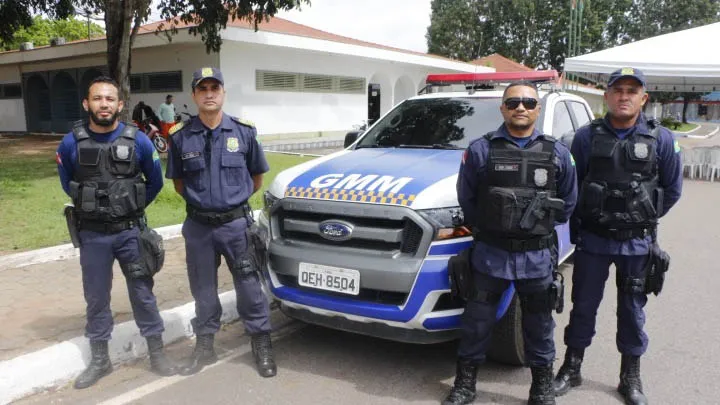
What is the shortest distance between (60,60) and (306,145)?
10172mm

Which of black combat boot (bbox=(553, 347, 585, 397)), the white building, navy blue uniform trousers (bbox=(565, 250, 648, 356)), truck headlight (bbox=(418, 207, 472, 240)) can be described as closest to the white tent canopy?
the white building

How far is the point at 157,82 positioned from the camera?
18172mm

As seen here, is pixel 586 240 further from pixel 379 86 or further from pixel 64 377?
pixel 379 86

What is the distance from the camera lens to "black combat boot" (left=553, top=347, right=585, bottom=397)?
10.9ft

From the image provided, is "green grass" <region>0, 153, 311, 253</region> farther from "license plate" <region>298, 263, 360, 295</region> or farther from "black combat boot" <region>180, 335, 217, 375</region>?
"license plate" <region>298, 263, 360, 295</region>

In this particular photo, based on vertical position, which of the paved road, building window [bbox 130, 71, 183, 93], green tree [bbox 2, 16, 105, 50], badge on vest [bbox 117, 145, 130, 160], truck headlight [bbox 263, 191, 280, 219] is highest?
green tree [bbox 2, 16, 105, 50]

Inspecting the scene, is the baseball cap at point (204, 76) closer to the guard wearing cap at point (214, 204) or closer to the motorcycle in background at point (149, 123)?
the guard wearing cap at point (214, 204)

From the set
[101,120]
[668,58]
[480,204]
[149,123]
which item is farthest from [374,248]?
[149,123]

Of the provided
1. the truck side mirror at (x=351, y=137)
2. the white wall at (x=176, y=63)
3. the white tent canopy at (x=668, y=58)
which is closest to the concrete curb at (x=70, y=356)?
the truck side mirror at (x=351, y=137)

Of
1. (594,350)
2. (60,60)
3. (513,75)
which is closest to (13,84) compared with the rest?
(60,60)

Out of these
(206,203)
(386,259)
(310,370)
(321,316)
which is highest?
(206,203)

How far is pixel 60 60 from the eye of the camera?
20859 mm

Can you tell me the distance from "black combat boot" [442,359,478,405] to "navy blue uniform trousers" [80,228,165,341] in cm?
186

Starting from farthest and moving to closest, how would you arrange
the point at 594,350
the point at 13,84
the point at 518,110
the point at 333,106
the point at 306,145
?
1. the point at 13,84
2. the point at 333,106
3. the point at 306,145
4. the point at 594,350
5. the point at 518,110
